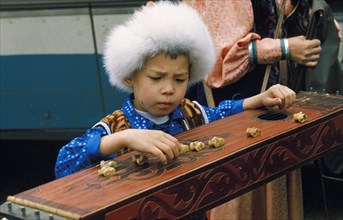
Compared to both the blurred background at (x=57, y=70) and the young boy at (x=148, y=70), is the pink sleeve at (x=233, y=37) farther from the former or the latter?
the blurred background at (x=57, y=70)

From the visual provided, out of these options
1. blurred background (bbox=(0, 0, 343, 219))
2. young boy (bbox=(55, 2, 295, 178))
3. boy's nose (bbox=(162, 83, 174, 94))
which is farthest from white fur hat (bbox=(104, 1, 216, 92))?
blurred background (bbox=(0, 0, 343, 219))

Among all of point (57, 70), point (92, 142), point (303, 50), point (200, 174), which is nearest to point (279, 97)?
point (303, 50)

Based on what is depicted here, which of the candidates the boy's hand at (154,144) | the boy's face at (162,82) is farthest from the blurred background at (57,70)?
the boy's hand at (154,144)

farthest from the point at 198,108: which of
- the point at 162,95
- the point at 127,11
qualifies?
the point at 127,11

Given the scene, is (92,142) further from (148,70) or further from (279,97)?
(279,97)

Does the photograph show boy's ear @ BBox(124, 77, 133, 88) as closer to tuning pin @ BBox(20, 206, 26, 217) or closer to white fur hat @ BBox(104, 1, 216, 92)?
white fur hat @ BBox(104, 1, 216, 92)

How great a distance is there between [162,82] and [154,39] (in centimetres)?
15

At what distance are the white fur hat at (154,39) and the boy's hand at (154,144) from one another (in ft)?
1.08

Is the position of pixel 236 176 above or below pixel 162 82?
below

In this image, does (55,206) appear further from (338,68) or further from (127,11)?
(127,11)

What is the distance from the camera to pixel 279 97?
294 centimetres

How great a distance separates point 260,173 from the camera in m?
2.68

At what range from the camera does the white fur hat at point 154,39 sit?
2.65 meters

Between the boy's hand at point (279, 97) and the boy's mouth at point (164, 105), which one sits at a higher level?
the boy's mouth at point (164, 105)
